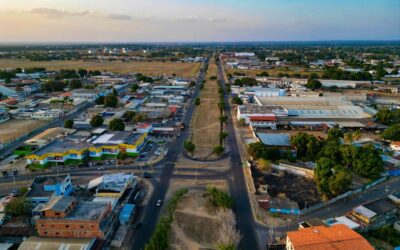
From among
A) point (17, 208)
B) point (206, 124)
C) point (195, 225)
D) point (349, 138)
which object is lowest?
point (195, 225)

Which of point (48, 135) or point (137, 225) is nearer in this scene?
point (137, 225)

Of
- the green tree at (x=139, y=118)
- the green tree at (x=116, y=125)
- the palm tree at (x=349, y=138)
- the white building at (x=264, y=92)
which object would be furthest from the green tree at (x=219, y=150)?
the white building at (x=264, y=92)

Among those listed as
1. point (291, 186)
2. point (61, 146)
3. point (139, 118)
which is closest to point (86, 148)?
point (61, 146)

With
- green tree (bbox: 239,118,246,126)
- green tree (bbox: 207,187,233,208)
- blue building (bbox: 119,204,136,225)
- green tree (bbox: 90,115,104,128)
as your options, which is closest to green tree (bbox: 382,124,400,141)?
green tree (bbox: 239,118,246,126)

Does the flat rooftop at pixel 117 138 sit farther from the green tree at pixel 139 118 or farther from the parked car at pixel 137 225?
the parked car at pixel 137 225

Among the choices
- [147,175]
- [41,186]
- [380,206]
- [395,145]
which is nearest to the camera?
[380,206]

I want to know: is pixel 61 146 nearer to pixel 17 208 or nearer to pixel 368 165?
pixel 17 208
